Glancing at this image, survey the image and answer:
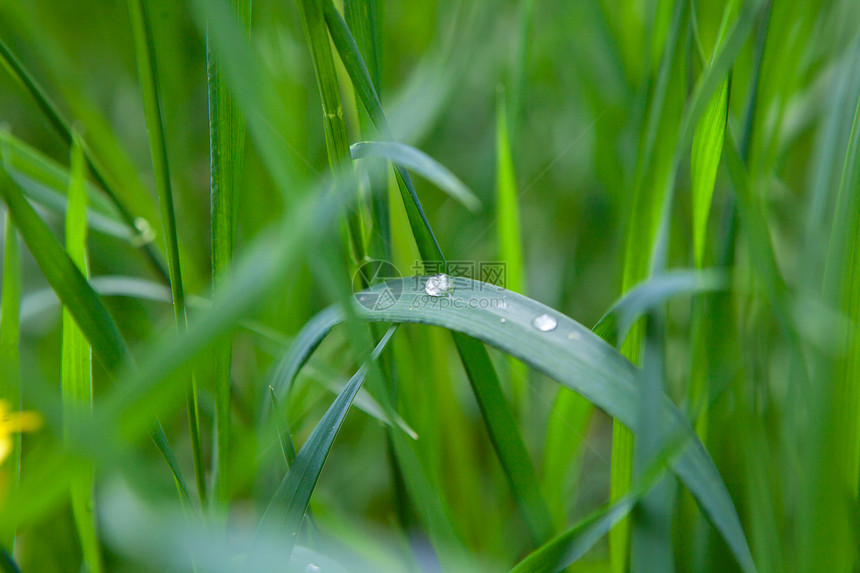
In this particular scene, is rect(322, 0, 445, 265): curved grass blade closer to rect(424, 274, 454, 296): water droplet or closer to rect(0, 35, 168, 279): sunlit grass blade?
rect(424, 274, 454, 296): water droplet

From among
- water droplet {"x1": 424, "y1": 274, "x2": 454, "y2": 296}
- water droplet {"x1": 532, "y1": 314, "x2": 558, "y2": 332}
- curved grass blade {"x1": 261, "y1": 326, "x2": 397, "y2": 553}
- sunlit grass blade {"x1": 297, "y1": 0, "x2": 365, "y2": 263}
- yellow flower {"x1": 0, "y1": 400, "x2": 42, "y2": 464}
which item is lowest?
curved grass blade {"x1": 261, "y1": 326, "x2": 397, "y2": 553}

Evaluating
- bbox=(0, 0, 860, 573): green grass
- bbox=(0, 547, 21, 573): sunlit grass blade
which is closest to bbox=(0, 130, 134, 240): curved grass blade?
bbox=(0, 0, 860, 573): green grass

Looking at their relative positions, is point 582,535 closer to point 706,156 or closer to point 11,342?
point 706,156

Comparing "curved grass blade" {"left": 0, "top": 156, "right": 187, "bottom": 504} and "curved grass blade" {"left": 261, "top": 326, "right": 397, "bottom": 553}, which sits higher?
"curved grass blade" {"left": 0, "top": 156, "right": 187, "bottom": 504}

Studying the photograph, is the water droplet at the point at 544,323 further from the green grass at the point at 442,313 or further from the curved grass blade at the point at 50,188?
the curved grass blade at the point at 50,188

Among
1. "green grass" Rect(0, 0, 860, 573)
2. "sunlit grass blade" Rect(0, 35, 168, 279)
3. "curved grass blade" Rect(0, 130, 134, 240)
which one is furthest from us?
"curved grass blade" Rect(0, 130, 134, 240)

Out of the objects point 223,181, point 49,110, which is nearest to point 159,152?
point 223,181
